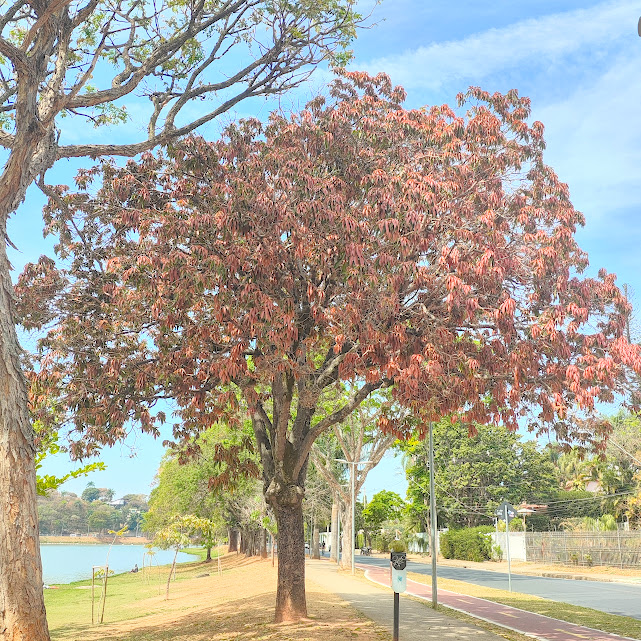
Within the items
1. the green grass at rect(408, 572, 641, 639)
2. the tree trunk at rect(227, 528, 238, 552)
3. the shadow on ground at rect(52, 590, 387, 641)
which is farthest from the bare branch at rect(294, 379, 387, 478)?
the tree trunk at rect(227, 528, 238, 552)

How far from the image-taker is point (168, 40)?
42.3 ft

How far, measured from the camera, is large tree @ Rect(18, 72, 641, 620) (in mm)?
9938

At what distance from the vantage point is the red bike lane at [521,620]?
12.6 m

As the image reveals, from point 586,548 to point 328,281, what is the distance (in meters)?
34.4

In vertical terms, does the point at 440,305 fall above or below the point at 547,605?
above

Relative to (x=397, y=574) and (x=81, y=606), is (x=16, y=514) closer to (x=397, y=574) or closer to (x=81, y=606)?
(x=397, y=574)

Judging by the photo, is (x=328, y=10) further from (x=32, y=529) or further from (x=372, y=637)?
(x=372, y=637)

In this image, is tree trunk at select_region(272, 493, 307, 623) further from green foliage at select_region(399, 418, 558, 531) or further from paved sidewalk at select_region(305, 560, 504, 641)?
green foliage at select_region(399, 418, 558, 531)

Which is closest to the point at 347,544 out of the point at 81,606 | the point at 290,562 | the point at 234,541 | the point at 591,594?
the point at 591,594

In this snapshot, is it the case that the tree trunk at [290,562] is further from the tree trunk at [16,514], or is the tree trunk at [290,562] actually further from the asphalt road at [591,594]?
the asphalt road at [591,594]

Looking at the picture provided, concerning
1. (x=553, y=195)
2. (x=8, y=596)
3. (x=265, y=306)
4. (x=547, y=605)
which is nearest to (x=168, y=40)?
(x=265, y=306)

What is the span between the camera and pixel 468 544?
2026 inches

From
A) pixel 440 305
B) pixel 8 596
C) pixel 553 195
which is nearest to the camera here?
pixel 8 596

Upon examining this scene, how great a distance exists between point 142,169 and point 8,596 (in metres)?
7.27
